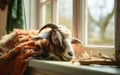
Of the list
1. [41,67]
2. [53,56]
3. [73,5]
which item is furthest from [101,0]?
[41,67]

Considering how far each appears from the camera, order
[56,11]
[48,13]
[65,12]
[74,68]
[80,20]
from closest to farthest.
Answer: [74,68], [80,20], [65,12], [56,11], [48,13]

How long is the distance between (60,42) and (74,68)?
1.31 ft

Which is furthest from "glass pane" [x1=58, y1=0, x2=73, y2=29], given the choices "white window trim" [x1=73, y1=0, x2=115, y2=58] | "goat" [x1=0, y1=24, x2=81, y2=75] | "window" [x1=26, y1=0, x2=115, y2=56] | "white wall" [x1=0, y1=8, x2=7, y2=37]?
"white wall" [x1=0, y1=8, x2=7, y2=37]

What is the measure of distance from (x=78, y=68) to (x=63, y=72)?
119mm

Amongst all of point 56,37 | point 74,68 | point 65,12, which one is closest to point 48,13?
point 65,12

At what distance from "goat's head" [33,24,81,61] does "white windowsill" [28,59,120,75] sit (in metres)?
0.14

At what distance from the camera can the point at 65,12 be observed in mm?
2086

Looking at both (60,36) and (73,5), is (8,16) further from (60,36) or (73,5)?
(60,36)

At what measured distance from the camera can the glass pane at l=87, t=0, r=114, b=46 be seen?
1690mm

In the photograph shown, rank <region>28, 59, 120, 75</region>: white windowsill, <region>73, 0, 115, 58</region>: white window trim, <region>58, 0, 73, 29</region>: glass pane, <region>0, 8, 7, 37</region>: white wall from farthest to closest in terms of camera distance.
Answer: <region>0, 8, 7, 37</region>: white wall
<region>58, 0, 73, 29</region>: glass pane
<region>73, 0, 115, 58</region>: white window trim
<region>28, 59, 120, 75</region>: white windowsill

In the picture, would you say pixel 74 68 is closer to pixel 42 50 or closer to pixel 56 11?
pixel 42 50

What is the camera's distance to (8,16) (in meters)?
2.28

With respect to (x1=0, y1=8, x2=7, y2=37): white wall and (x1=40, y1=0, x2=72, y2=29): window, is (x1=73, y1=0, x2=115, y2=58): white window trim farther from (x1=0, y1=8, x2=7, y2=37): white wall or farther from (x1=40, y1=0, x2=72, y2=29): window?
(x1=0, y1=8, x2=7, y2=37): white wall

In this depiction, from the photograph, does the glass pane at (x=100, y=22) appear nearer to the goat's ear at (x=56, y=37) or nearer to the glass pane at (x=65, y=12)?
the glass pane at (x=65, y=12)
